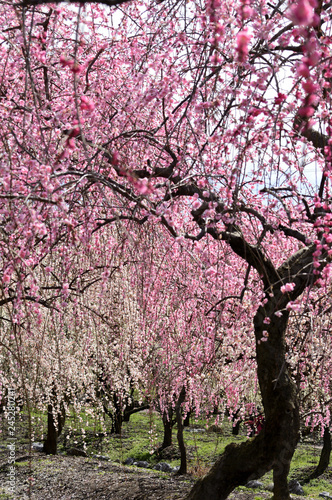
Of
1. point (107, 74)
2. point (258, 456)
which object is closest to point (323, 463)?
point (258, 456)

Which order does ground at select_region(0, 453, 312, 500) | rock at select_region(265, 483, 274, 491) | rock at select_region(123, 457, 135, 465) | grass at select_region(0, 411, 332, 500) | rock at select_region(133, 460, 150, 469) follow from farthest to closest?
rock at select_region(123, 457, 135, 465), rock at select_region(133, 460, 150, 469), grass at select_region(0, 411, 332, 500), rock at select_region(265, 483, 274, 491), ground at select_region(0, 453, 312, 500)

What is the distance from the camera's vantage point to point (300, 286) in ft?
14.8

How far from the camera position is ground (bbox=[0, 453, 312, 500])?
292 inches

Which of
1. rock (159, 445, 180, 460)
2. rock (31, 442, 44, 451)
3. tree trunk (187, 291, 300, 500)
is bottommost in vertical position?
rock (159, 445, 180, 460)


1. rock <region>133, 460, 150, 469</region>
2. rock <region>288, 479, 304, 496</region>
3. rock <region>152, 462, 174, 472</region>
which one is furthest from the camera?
rock <region>133, 460, 150, 469</region>

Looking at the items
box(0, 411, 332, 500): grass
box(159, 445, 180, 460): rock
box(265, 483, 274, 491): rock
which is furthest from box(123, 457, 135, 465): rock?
box(265, 483, 274, 491): rock

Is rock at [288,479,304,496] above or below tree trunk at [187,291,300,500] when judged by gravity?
below

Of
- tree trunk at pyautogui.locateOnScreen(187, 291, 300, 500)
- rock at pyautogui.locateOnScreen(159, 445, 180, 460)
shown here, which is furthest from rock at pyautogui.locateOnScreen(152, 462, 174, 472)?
tree trunk at pyautogui.locateOnScreen(187, 291, 300, 500)

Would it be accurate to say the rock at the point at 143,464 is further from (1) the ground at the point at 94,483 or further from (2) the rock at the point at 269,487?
(2) the rock at the point at 269,487

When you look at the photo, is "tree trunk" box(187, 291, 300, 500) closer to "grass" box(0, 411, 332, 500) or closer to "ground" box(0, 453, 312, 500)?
"ground" box(0, 453, 312, 500)

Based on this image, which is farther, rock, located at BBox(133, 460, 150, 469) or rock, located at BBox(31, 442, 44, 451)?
rock, located at BBox(31, 442, 44, 451)

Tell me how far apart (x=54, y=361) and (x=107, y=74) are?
6492mm

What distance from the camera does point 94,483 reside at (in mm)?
8234

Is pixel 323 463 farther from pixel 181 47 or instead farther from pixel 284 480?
pixel 181 47
